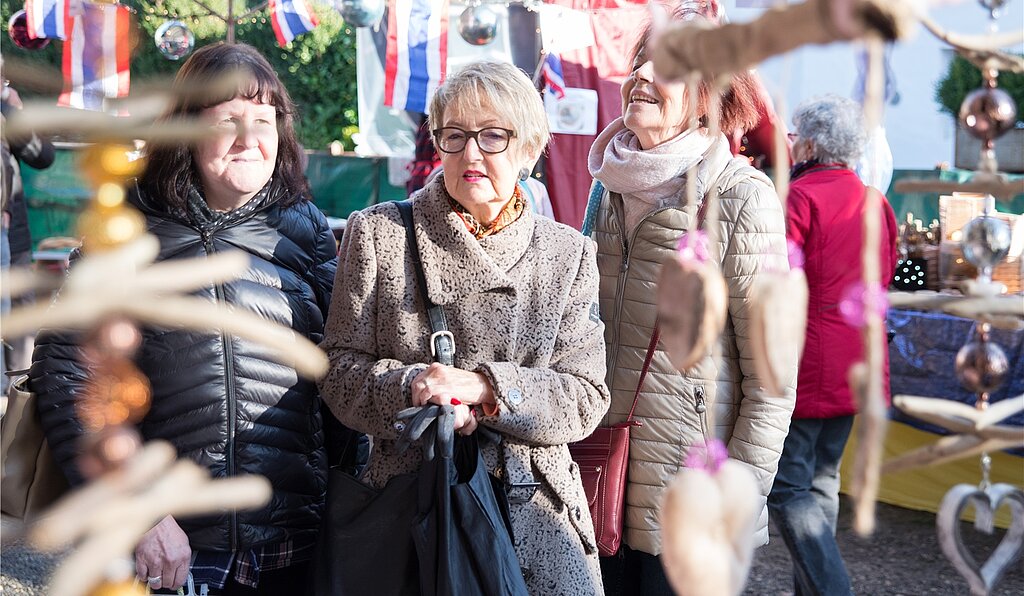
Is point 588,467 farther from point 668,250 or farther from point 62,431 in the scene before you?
point 62,431

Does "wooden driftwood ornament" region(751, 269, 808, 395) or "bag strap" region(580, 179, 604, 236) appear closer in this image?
"wooden driftwood ornament" region(751, 269, 808, 395)

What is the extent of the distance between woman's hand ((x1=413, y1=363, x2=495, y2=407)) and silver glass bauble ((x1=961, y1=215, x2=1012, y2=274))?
0.94 meters

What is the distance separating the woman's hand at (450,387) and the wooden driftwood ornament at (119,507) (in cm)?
102

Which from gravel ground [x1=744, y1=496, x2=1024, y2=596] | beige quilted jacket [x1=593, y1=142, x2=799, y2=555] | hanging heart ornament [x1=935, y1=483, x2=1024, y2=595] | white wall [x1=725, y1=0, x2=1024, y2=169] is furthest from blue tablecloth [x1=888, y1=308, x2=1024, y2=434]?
Result: white wall [x1=725, y1=0, x2=1024, y2=169]

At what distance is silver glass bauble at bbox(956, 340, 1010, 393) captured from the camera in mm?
774

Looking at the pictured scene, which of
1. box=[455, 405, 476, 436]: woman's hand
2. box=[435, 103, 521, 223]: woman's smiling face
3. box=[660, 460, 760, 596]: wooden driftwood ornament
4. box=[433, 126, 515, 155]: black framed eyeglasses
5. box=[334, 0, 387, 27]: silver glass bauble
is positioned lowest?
box=[455, 405, 476, 436]: woman's hand

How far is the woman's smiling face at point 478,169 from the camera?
5.69 feet

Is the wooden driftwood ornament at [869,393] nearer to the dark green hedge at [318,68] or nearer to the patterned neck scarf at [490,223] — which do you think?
the patterned neck scarf at [490,223]

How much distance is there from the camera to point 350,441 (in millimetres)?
1864

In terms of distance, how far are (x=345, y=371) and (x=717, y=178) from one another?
82cm

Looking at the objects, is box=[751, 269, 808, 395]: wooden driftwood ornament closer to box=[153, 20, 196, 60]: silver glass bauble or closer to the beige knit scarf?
the beige knit scarf

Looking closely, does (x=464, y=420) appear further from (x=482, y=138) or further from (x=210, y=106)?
(x=210, y=106)

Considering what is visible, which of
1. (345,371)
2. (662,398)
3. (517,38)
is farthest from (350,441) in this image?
(517,38)

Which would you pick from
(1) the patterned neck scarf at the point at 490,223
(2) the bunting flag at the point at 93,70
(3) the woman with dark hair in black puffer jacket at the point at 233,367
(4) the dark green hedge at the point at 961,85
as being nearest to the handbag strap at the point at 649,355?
(1) the patterned neck scarf at the point at 490,223
